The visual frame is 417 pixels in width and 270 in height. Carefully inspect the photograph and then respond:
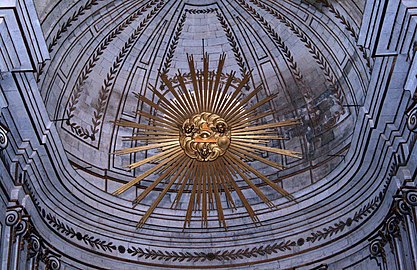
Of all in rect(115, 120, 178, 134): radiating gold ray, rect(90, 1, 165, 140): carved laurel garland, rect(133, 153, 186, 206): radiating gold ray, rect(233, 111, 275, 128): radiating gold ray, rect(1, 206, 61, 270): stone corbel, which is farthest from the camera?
rect(90, 1, 165, 140): carved laurel garland

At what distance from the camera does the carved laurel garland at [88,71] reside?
613 inches

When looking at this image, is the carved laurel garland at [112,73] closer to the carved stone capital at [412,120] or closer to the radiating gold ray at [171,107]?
the radiating gold ray at [171,107]

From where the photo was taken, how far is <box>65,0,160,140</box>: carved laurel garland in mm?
15562

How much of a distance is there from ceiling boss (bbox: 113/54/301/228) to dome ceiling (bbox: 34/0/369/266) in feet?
1.09

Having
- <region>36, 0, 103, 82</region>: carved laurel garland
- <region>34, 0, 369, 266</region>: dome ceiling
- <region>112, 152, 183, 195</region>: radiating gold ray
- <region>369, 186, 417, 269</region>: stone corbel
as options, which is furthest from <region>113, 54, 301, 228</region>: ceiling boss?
<region>369, 186, 417, 269</region>: stone corbel

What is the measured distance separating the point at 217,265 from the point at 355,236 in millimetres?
2366

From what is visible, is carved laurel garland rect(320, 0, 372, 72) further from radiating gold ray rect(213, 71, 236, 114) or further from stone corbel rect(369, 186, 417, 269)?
stone corbel rect(369, 186, 417, 269)

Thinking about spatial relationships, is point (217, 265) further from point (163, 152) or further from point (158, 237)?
point (163, 152)

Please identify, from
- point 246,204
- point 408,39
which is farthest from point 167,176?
point 408,39

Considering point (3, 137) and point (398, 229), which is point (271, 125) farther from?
point (3, 137)

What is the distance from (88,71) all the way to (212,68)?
230cm

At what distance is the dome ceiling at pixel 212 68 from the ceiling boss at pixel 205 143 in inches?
13.1

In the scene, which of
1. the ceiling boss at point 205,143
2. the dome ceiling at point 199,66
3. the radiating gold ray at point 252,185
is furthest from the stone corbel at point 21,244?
the radiating gold ray at point 252,185

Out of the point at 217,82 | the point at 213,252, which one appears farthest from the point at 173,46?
the point at 213,252
